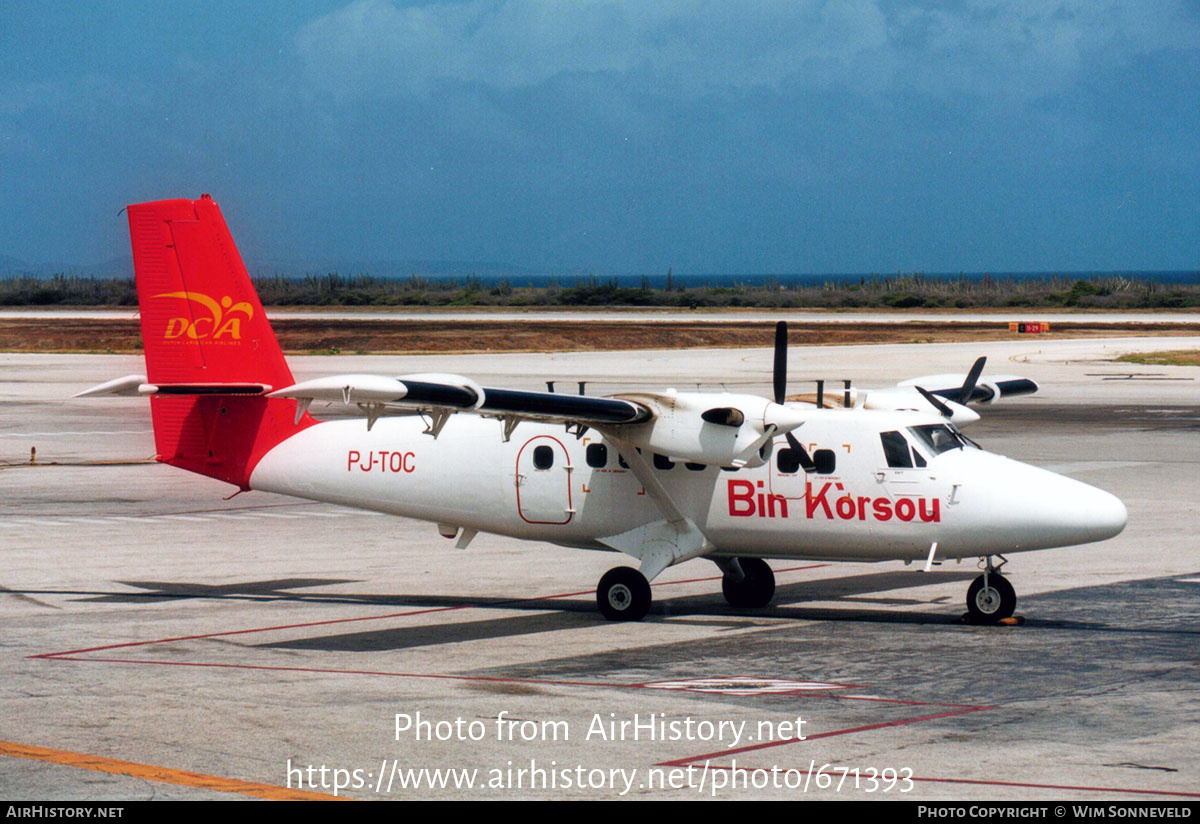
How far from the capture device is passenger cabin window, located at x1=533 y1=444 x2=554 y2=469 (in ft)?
68.0

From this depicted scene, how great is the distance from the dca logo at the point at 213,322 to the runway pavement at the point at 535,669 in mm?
3814

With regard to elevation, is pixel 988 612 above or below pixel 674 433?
below

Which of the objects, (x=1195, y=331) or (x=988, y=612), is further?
(x=1195, y=331)

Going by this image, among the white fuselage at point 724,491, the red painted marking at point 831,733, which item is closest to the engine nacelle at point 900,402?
the white fuselage at point 724,491

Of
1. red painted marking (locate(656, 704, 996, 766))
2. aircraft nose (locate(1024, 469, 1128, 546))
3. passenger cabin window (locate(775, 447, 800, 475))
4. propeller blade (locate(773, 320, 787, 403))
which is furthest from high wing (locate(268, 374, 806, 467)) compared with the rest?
red painted marking (locate(656, 704, 996, 766))

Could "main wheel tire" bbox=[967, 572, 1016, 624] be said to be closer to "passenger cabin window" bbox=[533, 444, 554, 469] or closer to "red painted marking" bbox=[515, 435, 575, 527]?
"red painted marking" bbox=[515, 435, 575, 527]

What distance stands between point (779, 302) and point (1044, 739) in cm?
14491

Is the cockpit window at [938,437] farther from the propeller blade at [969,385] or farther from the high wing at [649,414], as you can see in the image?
the propeller blade at [969,385]

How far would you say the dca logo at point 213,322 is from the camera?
22.0 m

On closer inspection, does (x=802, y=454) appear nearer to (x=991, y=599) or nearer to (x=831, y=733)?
(x=991, y=599)
